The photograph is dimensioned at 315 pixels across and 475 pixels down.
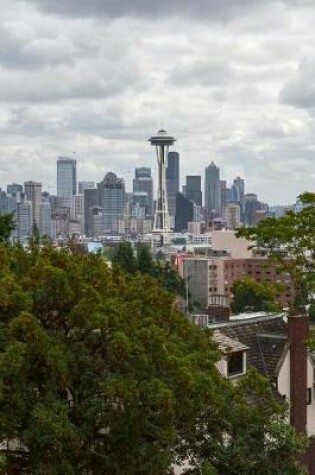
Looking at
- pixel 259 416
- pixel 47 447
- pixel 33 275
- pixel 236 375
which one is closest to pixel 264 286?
pixel 236 375

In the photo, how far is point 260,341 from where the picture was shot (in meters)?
35.5

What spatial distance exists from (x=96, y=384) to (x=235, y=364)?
1472cm

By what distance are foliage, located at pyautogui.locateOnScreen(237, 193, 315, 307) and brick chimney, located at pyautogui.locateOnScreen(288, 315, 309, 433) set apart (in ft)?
20.3

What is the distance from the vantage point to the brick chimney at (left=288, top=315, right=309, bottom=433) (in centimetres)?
3331

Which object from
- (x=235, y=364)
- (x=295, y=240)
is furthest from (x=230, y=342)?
(x=295, y=240)

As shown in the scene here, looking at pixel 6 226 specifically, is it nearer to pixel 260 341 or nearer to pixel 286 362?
pixel 260 341

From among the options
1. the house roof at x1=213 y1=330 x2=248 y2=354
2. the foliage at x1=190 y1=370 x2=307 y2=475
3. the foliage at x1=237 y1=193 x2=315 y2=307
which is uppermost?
the foliage at x1=237 y1=193 x2=315 y2=307

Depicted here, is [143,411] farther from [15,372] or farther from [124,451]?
[15,372]

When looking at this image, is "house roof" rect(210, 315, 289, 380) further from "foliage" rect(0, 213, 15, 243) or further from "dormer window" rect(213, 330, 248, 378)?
"foliage" rect(0, 213, 15, 243)

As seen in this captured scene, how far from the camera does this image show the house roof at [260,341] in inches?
1342

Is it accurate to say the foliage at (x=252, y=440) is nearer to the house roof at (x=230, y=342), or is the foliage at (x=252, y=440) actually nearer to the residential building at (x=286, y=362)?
the house roof at (x=230, y=342)

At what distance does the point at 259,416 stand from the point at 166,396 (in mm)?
4773

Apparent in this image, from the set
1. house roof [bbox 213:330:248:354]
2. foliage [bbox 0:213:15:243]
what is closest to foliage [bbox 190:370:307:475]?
house roof [bbox 213:330:248:354]

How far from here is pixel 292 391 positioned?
33656 mm
